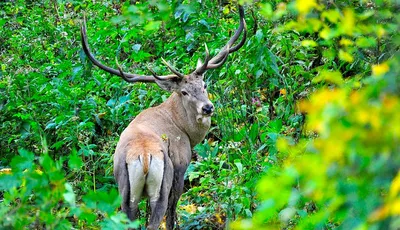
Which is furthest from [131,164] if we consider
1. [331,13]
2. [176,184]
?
[331,13]

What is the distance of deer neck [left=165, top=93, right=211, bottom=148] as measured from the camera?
776cm

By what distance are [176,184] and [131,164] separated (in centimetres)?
91

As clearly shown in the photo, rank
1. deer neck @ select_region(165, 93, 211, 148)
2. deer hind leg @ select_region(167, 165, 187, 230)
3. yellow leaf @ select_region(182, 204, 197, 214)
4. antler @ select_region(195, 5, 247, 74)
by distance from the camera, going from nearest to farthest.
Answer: deer hind leg @ select_region(167, 165, 187, 230) < yellow leaf @ select_region(182, 204, 197, 214) < antler @ select_region(195, 5, 247, 74) < deer neck @ select_region(165, 93, 211, 148)

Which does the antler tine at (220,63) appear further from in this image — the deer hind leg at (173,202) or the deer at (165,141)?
the deer hind leg at (173,202)

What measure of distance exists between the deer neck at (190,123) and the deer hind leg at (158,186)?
1.03 meters

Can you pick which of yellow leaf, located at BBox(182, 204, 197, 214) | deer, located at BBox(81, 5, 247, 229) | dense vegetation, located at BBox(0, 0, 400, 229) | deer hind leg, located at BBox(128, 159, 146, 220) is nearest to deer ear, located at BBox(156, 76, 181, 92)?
deer, located at BBox(81, 5, 247, 229)

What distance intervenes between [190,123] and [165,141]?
31.2 inches

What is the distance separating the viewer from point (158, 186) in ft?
21.0

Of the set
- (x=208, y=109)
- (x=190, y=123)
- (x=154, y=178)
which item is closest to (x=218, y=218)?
(x=154, y=178)

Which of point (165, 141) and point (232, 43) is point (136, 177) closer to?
A: point (165, 141)

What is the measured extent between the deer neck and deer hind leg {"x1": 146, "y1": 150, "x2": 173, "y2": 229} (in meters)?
1.03

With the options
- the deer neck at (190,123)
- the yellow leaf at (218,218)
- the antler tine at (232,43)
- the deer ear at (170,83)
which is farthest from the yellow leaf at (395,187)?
the deer ear at (170,83)

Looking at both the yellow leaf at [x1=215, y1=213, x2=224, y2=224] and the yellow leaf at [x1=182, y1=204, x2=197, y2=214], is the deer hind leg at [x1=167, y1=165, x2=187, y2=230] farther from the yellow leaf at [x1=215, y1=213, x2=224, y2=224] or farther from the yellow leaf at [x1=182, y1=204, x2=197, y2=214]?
the yellow leaf at [x1=215, y1=213, x2=224, y2=224]

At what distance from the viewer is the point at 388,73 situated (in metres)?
2.18
